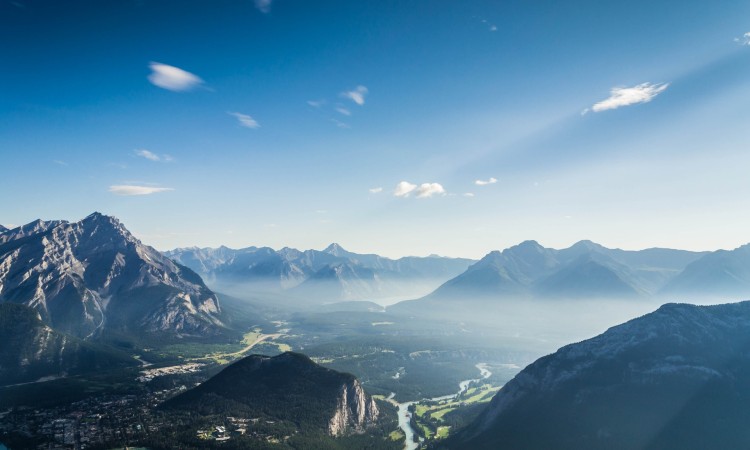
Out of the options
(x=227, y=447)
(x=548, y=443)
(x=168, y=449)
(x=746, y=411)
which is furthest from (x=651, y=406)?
(x=168, y=449)

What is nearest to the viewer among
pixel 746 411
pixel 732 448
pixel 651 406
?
pixel 732 448

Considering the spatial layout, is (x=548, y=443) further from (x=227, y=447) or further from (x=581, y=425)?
(x=227, y=447)

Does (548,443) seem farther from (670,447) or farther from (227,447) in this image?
(227,447)

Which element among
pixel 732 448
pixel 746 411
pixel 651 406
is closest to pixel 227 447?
pixel 651 406

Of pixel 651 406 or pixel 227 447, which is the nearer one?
pixel 651 406

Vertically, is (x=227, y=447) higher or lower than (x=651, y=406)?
lower

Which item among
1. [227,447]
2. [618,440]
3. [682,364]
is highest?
[682,364]

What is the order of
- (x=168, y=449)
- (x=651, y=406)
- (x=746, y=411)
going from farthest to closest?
(x=168, y=449)
(x=651, y=406)
(x=746, y=411)

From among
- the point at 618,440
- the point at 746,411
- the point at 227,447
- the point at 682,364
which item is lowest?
the point at 227,447

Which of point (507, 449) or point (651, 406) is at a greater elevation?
point (651, 406)
